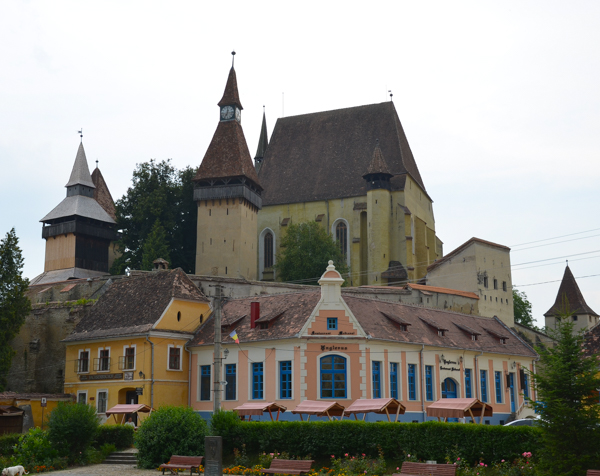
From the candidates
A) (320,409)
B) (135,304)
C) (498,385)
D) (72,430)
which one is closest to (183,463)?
(72,430)

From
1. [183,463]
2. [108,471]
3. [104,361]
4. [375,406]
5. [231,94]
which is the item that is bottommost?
[108,471]

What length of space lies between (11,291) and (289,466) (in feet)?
97.8

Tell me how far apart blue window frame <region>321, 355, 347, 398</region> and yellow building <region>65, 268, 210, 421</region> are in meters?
8.78

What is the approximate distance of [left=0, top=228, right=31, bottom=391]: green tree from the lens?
48.0m

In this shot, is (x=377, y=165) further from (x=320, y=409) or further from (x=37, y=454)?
(x=37, y=454)

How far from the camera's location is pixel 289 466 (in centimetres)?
2527

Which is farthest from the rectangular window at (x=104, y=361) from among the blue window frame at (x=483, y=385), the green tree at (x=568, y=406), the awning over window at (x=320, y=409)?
the green tree at (x=568, y=406)

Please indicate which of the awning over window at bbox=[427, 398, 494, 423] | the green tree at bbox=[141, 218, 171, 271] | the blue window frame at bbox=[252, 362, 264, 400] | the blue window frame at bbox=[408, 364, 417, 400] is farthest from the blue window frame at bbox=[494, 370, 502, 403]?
the green tree at bbox=[141, 218, 171, 271]

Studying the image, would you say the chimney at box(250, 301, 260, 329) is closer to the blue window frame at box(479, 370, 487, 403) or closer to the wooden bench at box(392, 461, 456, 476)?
the blue window frame at box(479, 370, 487, 403)

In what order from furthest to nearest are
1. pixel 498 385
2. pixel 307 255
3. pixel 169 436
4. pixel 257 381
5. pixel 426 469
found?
1. pixel 307 255
2. pixel 498 385
3. pixel 257 381
4. pixel 169 436
5. pixel 426 469

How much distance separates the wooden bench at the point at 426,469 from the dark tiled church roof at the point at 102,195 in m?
62.1

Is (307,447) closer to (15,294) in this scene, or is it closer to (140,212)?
(15,294)

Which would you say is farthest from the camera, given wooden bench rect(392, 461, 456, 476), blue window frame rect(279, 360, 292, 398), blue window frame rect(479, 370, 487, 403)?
blue window frame rect(479, 370, 487, 403)

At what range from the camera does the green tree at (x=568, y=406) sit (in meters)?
19.1
